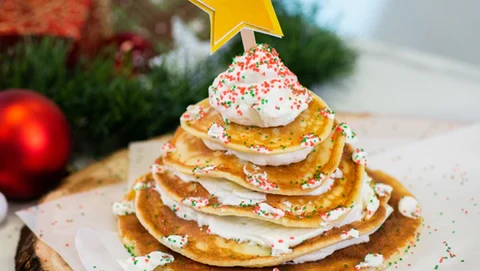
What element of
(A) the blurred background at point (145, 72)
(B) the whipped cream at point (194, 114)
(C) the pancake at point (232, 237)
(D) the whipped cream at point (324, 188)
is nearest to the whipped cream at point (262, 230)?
(C) the pancake at point (232, 237)

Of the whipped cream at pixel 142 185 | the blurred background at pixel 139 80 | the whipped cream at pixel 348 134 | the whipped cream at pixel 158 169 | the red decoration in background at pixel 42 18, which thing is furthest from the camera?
the red decoration in background at pixel 42 18

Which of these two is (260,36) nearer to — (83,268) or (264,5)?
(264,5)

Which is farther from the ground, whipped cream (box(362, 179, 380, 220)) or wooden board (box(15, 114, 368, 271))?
whipped cream (box(362, 179, 380, 220))

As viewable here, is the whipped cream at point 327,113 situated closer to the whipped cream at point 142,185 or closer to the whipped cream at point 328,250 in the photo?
the whipped cream at point 328,250

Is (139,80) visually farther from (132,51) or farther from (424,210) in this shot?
(424,210)

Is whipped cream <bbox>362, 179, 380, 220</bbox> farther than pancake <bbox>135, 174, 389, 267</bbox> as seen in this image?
Yes

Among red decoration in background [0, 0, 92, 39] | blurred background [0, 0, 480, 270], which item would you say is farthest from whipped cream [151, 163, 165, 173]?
red decoration in background [0, 0, 92, 39]

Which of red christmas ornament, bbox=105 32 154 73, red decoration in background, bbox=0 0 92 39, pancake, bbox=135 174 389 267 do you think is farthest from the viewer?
red christmas ornament, bbox=105 32 154 73

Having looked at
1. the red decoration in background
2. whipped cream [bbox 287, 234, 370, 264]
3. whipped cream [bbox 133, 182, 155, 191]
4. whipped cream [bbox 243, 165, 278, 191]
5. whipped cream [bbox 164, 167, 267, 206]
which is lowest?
whipped cream [bbox 133, 182, 155, 191]

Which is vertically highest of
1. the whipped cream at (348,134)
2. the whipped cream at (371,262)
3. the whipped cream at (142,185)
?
the whipped cream at (348,134)

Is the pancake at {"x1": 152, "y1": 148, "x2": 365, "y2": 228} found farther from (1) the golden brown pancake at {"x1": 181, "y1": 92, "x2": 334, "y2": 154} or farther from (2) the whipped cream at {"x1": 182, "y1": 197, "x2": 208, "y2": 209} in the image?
(1) the golden brown pancake at {"x1": 181, "y1": 92, "x2": 334, "y2": 154}
